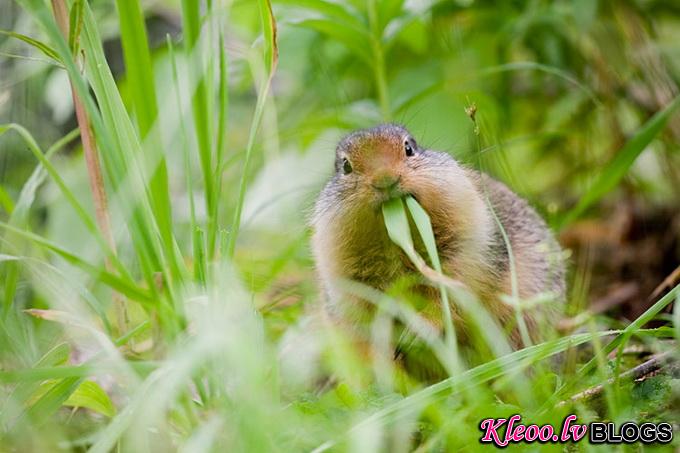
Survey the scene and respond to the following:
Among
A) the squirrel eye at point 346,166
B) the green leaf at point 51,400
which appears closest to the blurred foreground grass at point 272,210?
the green leaf at point 51,400

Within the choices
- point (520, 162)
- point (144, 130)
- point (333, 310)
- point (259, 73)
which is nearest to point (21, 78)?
A: point (259, 73)

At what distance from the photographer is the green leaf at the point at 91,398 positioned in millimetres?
2371

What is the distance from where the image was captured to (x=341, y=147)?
125 inches

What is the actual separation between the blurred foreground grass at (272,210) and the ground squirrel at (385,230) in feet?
0.69

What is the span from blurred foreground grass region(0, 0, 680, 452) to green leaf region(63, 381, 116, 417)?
0.01 metres

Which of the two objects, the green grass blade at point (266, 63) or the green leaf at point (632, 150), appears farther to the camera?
the green leaf at point (632, 150)

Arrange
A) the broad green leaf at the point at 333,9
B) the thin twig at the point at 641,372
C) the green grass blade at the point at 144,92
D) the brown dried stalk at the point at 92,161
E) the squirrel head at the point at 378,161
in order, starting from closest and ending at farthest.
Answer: the thin twig at the point at 641,372
the green grass blade at the point at 144,92
the brown dried stalk at the point at 92,161
the squirrel head at the point at 378,161
the broad green leaf at the point at 333,9

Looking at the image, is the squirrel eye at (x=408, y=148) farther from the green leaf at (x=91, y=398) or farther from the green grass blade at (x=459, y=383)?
the green leaf at (x=91, y=398)

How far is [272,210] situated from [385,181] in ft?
5.36

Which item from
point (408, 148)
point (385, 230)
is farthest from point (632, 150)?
point (385, 230)

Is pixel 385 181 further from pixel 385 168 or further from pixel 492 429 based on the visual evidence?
pixel 492 429

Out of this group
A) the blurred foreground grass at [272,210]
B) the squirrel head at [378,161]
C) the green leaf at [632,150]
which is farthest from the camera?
the green leaf at [632,150]

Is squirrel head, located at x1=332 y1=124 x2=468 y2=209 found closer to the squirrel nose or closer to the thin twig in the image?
the squirrel nose

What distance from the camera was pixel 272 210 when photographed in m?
4.32
